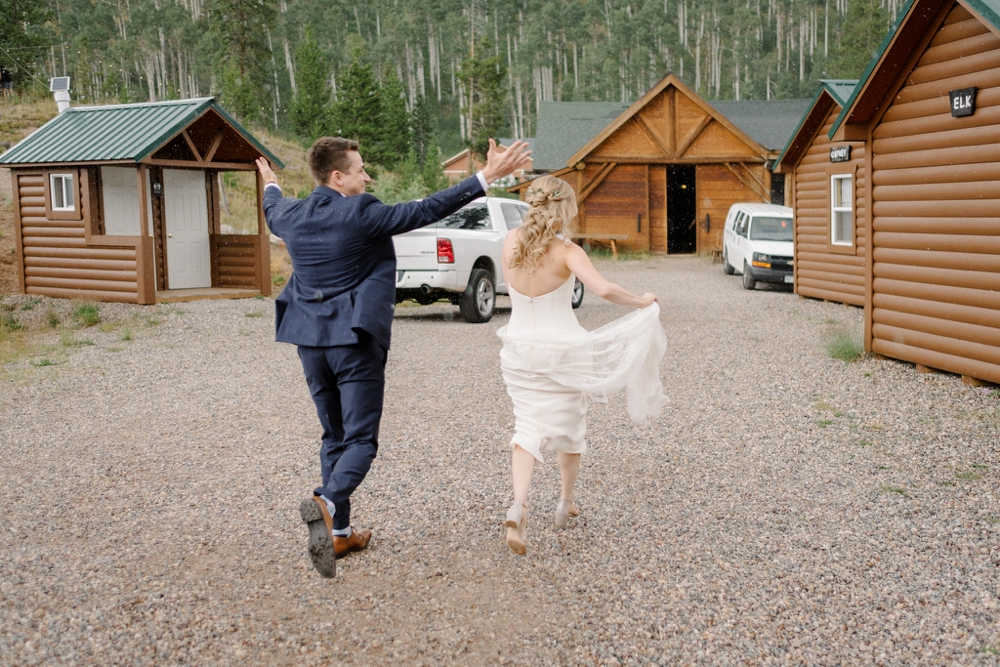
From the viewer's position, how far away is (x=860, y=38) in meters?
67.2

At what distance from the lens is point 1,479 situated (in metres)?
6.54

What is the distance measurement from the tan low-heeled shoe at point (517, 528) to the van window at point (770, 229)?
19.1 meters

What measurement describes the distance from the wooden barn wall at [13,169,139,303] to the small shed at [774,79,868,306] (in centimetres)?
1287

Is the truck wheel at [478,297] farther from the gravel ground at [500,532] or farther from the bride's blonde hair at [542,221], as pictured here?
the bride's blonde hair at [542,221]

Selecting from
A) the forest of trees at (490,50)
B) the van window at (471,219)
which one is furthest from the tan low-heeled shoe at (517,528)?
the forest of trees at (490,50)

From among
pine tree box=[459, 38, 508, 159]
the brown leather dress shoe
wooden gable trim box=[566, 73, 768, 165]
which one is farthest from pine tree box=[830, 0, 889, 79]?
the brown leather dress shoe

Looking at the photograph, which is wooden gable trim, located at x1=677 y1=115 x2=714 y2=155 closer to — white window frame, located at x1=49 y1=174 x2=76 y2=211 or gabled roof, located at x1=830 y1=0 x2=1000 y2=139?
white window frame, located at x1=49 y1=174 x2=76 y2=211

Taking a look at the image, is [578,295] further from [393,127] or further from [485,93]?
[485,93]

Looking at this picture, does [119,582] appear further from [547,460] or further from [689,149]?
[689,149]

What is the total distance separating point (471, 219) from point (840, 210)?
6.74 metres

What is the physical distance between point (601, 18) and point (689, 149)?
65504mm

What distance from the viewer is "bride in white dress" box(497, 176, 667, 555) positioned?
191 inches

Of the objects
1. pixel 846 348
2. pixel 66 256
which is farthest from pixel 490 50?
pixel 846 348

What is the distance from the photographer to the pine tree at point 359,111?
55906mm
